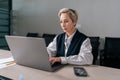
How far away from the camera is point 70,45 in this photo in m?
1.50

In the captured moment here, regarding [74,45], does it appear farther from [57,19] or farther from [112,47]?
[57,19]

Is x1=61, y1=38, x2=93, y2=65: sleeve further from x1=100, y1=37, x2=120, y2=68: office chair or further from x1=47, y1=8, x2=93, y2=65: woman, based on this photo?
x1=100, y1=37, x2=120, y2=68: office chair

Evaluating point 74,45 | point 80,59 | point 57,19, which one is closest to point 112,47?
point 57,19

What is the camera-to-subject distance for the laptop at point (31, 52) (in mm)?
1044

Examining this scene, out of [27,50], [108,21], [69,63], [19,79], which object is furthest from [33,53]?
[108,21]

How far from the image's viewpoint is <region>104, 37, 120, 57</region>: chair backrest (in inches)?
116

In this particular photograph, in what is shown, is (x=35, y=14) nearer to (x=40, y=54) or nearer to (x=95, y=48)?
(x=95, y=48)

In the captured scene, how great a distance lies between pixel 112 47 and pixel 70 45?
175cm

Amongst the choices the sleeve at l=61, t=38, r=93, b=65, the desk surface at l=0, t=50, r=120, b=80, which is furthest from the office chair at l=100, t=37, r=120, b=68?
the desk surface at l=0, t=50, r=120, b=80

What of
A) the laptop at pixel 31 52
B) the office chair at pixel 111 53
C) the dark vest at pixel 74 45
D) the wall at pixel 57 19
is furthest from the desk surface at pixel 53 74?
the wall at pixel 57 19

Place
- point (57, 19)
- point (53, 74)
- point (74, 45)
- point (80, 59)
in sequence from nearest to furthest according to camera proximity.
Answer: point (53, 74) → point (80, 59) → point (74, 45) → point (57, 19)

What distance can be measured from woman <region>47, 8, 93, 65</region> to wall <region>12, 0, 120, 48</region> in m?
1.94

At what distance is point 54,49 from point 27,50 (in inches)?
21.3

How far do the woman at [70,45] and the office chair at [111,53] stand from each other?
162 cm
